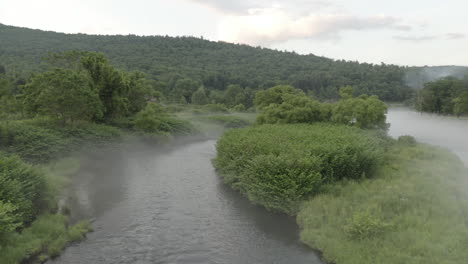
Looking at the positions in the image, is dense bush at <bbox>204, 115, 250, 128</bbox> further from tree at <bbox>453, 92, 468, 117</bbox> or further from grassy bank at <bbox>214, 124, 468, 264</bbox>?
tree at <bbox>453, 92, 468, 117</bbox>

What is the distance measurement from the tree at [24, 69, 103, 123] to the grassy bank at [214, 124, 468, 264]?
2524cm

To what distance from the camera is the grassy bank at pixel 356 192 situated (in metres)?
20.2

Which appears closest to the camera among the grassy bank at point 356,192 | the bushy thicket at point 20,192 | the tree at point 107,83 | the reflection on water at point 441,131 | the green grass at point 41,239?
the green grass at point 41,239

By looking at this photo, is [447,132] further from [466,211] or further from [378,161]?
[466,211]

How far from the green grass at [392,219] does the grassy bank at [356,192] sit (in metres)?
0.06

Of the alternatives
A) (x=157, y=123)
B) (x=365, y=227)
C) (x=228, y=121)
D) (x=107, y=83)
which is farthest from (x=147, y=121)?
(x=365, y=227)

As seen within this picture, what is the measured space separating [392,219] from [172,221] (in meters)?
15.8

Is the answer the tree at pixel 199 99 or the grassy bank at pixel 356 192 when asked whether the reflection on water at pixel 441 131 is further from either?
the tree at pixel 199 99

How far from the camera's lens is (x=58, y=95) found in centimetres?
5025

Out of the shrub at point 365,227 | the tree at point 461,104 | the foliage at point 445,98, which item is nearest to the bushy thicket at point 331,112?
the shrub at point 365,227

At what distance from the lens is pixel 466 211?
77.4 ft

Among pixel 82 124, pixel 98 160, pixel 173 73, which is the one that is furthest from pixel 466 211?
pixel 173 73

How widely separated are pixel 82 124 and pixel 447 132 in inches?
2972

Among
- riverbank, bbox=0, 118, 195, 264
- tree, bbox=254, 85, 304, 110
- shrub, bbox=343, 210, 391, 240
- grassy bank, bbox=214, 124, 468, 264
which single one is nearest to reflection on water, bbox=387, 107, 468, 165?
grassy bank, bbox=214, 124, 468, 264
